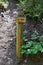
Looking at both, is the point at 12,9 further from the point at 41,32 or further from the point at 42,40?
the point at 42,40

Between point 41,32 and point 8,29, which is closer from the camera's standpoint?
point 41,32

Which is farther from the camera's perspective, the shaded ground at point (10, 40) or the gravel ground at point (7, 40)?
the gravel ground at point (7, 40)

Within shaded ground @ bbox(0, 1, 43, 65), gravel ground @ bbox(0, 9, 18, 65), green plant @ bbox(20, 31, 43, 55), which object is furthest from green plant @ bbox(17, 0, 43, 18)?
green plant @ bbox(20, 31, 43, 55)

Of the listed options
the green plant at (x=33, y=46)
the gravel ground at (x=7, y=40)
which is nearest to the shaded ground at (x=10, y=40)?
the gravel ground at (x=7, y=40)

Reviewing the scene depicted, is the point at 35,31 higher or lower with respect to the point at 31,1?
lower

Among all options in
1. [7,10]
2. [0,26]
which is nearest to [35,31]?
[0,26]

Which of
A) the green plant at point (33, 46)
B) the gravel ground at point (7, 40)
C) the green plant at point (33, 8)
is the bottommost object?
the gravel ground at point (7, 40)

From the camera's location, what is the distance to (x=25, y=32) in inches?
243

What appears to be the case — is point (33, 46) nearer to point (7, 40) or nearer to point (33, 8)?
point (7, 40)

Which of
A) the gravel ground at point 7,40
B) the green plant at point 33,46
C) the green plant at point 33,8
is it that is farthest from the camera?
the green plant at point 33,8

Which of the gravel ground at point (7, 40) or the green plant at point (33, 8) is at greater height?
the green plant at point (33, 8)

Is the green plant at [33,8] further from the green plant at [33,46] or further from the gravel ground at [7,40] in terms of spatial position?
the green plant at [33,46]

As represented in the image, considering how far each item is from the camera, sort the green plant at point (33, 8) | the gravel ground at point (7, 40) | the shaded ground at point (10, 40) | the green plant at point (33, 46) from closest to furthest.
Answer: the green plant at point (33, 46)
the shaded ground at point (10, 40)
the gravel ground at point (7, 40)
the green plant at point (33, 8)

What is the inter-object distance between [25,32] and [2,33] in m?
0.99
